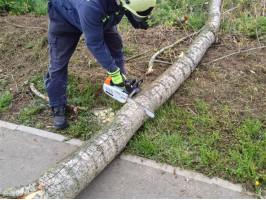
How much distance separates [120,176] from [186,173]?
2.08 feet

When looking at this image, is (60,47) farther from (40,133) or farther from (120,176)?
(120,176)

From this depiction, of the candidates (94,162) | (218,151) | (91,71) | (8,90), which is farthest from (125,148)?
(8,90)

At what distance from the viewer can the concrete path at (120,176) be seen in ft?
7.56

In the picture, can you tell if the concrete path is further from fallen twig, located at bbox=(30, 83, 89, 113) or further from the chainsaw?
the chainsaw

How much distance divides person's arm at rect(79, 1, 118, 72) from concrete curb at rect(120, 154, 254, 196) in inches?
37.5

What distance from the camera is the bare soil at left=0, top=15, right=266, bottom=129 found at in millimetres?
3346

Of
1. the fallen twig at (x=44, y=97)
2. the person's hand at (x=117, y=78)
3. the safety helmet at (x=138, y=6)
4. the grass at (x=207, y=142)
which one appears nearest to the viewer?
the safety helmet at (x=138, y=6)

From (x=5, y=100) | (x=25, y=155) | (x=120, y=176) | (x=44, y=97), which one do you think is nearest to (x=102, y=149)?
(x=120, y=176)

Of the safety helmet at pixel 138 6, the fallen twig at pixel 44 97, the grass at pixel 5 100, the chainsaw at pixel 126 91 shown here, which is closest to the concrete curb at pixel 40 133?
the grass at pixel 5 100

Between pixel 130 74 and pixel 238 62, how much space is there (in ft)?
5.58

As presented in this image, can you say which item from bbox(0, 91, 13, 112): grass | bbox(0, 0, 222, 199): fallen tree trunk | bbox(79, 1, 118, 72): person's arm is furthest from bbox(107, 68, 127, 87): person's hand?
bbox(0, 91, 13, 112): grass

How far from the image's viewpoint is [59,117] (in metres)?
3.09

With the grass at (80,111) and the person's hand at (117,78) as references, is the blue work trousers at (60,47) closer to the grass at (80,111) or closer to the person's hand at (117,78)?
the grass at (80,111)

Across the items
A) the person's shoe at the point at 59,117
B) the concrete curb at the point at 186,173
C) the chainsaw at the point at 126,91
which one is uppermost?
the chainsaw at the point at 126,91
